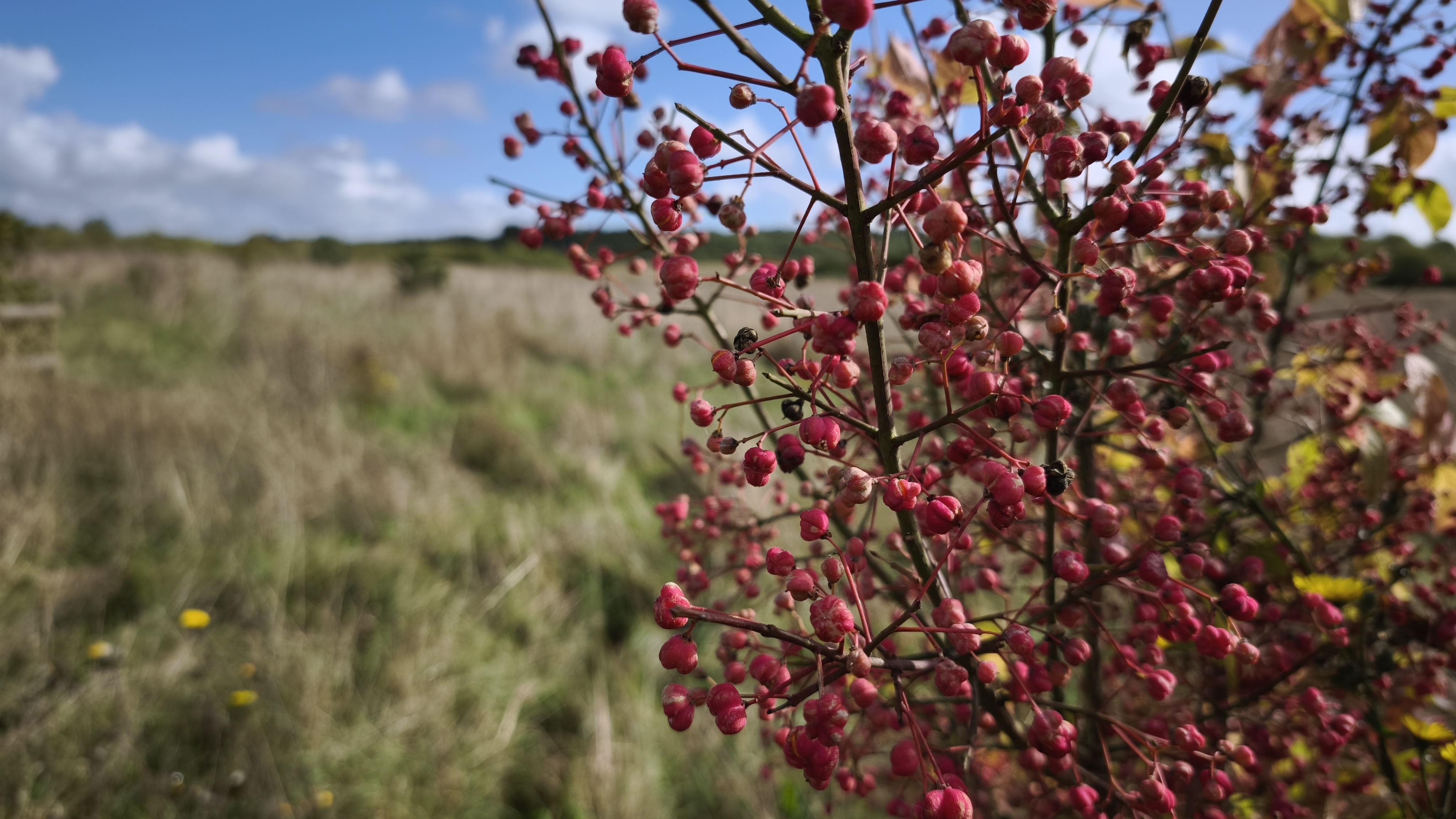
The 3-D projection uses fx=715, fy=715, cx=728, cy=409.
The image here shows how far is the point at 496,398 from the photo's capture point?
21.0 ft

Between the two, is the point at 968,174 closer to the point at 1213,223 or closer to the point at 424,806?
the point at 1213,223

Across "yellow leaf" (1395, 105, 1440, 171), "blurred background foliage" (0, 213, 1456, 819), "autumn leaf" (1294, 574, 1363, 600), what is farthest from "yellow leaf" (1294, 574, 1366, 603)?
"blurred background foliage" (0, 213, 1456, 819)

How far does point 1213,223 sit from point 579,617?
9.21 ft

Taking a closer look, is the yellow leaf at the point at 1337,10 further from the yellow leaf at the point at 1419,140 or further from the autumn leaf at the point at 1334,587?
the autumn leaf at the point at 1334,587

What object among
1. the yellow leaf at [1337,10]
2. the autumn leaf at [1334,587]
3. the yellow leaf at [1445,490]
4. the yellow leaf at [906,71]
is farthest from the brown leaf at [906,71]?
the yellow leaf at [1445,490]

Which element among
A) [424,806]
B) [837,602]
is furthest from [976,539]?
[424,806]

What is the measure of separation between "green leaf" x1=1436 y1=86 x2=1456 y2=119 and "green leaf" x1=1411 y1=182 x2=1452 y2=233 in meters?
0.09

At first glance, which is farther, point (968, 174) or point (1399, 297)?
point (1399, 297)

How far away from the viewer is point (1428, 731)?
81cm

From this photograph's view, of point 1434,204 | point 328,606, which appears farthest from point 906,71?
point 328,606

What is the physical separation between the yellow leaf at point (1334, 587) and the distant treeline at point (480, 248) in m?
0.61

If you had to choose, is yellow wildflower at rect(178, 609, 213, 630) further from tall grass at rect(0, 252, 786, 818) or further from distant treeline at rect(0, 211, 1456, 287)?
distant treeline at rect(0, 211, 1456, 287)

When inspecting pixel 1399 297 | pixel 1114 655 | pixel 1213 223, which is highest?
pixel 1213 223

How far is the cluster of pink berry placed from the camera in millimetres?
443
